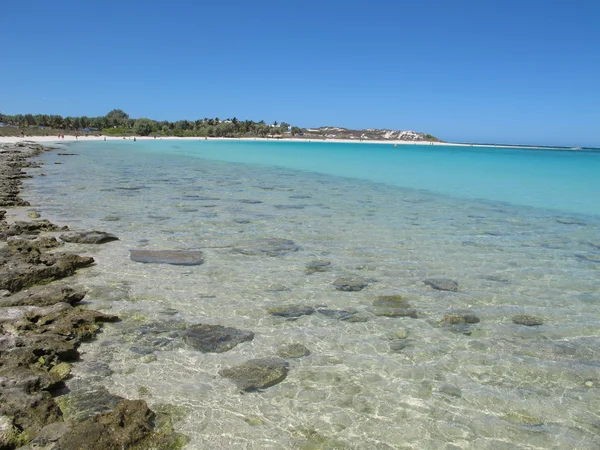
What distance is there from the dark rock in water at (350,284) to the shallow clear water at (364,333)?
0.43 feet

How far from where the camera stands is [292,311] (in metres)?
6.60

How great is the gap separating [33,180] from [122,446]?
21972 millimetres

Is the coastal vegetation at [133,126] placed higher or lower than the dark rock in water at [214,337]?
higher

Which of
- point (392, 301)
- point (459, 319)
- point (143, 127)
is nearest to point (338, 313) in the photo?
point (392, 301)

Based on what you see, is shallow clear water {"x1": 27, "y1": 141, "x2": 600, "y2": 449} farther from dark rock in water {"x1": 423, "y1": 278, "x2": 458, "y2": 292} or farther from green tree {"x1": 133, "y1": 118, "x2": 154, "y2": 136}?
green tree {"x1": 133, "y1": 118, "x2": 154, "y2": 136}

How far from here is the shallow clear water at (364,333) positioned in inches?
163

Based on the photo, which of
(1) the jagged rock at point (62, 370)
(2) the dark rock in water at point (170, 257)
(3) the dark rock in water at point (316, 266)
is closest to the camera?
(1) the jagged rock at point (62, 370)

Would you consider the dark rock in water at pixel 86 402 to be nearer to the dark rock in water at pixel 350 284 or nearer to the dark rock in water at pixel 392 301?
the dark rock in water at pixel 392 301

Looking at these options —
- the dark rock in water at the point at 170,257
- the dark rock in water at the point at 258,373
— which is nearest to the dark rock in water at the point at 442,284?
the dark rock in water at the point at 258,373

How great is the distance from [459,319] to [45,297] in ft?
19.5

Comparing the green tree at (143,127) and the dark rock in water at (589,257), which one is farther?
the green tree at (143,127)

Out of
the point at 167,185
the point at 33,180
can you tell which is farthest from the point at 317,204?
the point at 33,180

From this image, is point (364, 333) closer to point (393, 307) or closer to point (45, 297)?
point (393, 307)

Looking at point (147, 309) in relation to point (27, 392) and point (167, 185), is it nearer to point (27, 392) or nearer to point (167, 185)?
point (27, 392)
